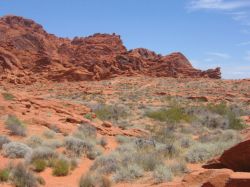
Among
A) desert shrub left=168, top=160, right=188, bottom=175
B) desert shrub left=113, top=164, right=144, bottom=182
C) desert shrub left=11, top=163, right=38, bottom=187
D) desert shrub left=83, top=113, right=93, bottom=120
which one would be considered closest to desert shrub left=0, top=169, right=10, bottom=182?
desert shrub left=11, top=163, right=38, bottom=187

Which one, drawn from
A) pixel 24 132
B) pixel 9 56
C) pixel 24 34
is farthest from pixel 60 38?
pixel 24 132

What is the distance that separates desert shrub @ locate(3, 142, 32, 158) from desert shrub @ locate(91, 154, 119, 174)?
81.9 inches

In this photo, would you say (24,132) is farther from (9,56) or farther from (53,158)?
(9,56)

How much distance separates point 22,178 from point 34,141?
4.51 m

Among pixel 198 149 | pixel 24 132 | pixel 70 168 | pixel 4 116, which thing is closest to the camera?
pixel 70 168

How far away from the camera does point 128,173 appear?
31.9 ft

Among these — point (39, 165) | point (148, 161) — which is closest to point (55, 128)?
point (39, 165)

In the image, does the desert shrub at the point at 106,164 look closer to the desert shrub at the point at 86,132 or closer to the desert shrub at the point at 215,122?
the desert shrub at the point at 86,132

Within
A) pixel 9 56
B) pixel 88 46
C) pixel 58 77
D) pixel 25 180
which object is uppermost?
pixel 88 46

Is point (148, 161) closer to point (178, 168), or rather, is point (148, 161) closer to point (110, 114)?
point (178, 168)

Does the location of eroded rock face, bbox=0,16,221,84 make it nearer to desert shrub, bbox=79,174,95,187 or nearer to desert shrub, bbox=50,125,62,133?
desert shrub, bbox=50,125,62,133

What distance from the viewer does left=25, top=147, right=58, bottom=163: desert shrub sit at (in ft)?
36.0

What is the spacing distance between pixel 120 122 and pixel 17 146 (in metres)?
11.1

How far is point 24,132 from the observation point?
1422 centimetres
